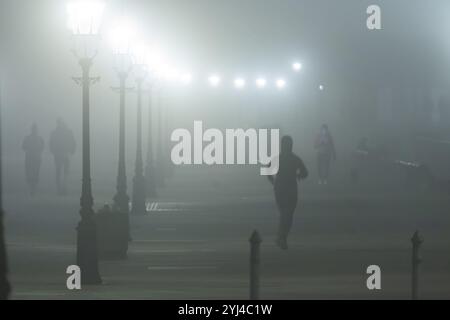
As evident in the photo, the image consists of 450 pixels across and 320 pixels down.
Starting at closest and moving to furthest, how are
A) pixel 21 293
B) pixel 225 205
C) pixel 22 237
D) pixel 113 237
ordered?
pixel 21 293, pixel 113 237, pixel 22 237, pixel 225 205

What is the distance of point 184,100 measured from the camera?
174000 millimetres

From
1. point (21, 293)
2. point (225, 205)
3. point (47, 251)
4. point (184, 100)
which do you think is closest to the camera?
point (21, 293)

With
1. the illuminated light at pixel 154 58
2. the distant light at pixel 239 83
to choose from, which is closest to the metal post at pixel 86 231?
the illuminated light at pixel 154 58

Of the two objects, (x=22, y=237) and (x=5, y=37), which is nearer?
(x=22, y=237)

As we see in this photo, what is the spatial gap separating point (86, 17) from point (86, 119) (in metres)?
1.49

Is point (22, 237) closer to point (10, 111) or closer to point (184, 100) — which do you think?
point (10, 111)

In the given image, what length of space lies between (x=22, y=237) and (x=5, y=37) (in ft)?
289

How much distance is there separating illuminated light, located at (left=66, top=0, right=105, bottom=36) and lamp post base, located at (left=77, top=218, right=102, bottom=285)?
2.59 meters

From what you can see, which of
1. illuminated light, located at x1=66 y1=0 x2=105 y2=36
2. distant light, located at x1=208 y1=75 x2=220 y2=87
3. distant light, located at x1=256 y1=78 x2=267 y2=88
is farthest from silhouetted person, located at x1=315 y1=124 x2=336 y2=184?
distant light, located at x1=256 y1=78 x2=267 y2=88

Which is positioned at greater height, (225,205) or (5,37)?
(5,37)

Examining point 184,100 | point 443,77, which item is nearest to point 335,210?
point 443,77

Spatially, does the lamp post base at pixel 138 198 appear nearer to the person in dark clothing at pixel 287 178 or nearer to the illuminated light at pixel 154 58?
the illuminated light at pixel 154 58

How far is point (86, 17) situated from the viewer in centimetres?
2459

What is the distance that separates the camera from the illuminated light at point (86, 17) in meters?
24.5
